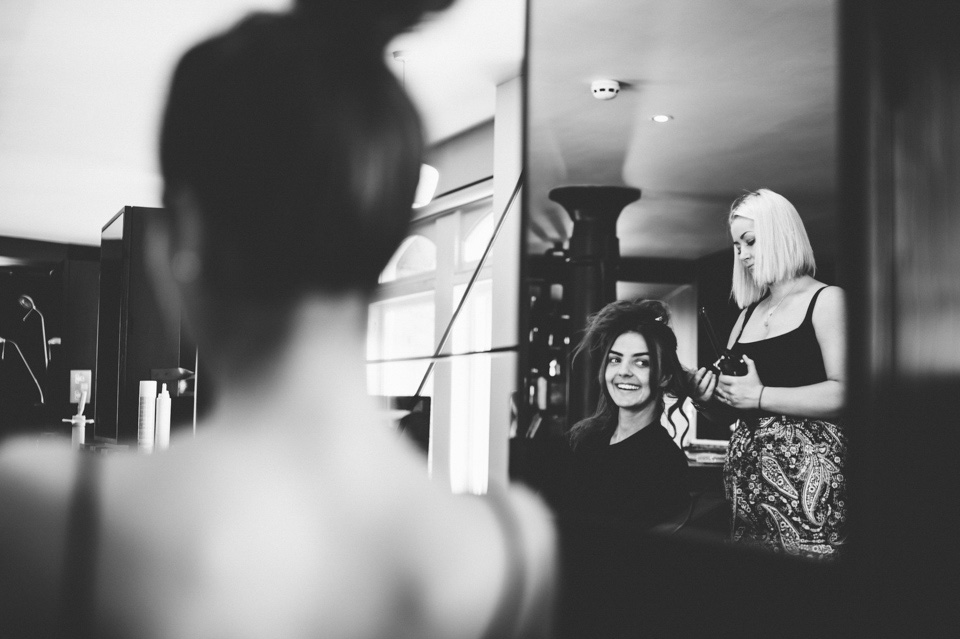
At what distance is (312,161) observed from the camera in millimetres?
303

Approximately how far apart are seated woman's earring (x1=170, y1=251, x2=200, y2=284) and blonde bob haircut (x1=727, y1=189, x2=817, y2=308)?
4.43 feet

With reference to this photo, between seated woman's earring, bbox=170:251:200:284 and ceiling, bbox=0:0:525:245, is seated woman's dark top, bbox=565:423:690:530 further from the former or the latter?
seated woman's earring, bbox=170:251:200:284

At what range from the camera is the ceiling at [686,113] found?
1.52 m

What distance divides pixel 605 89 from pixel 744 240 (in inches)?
25.1

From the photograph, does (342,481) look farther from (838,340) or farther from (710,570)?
(838,340)

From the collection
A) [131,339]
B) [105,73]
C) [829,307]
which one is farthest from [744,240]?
[105,73]

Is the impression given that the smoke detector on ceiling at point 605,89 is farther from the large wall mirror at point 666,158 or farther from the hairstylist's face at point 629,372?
the hairstylist's face at point 629,372

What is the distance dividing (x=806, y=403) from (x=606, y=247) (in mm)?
575

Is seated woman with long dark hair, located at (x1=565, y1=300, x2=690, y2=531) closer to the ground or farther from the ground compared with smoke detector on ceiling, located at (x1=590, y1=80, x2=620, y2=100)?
closer to the ground

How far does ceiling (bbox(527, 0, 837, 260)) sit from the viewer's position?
152 cm

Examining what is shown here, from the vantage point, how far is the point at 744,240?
5.10 ft

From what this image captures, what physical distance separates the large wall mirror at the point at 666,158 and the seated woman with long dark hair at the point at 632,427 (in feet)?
0.12

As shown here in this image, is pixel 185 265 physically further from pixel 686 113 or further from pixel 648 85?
pixel 648 85

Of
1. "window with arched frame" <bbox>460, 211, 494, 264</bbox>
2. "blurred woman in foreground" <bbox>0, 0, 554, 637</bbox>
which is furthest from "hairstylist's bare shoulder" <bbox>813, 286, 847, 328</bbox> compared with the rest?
"blurred woman in foreground" <bbox>0, 0, 554, 637</bbox>
